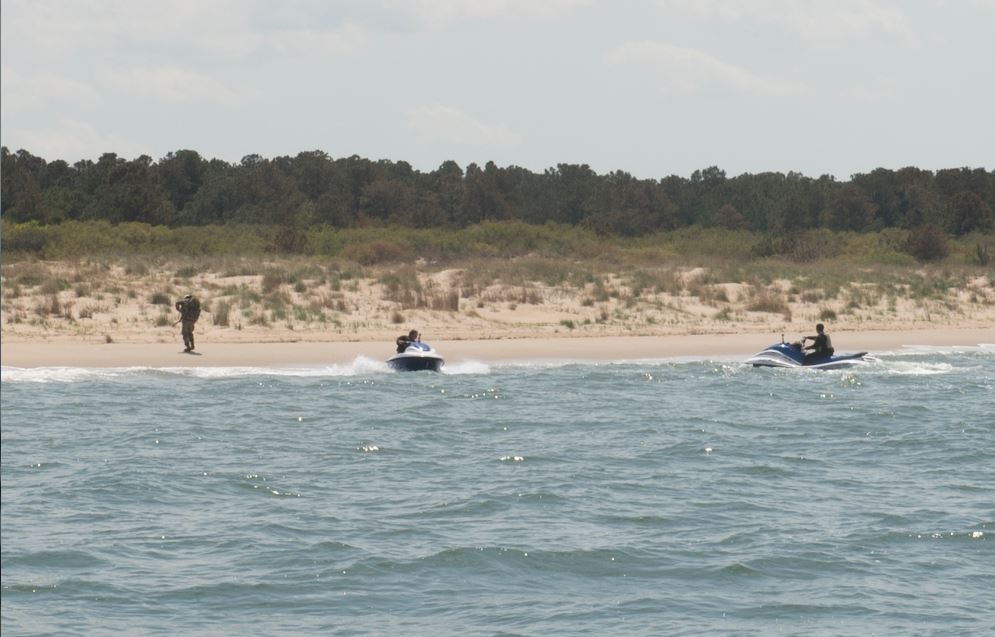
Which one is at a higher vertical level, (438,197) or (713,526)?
(438,197)

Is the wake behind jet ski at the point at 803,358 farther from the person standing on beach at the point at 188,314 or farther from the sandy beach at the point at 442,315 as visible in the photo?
the person standing on beach at the point at 188,314

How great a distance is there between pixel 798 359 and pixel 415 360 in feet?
27.6

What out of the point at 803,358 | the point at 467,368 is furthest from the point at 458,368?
the point at 803,358

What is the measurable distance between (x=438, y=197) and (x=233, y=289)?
45.8 meters

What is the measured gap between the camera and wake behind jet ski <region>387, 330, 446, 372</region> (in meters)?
27.7

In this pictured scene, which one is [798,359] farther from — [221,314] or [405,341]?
[221,314]

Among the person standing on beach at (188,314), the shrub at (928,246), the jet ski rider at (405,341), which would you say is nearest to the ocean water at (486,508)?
the jet ski rider at (405,341)

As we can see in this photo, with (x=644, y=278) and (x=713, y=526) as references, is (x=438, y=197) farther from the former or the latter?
(x=713, y=526)

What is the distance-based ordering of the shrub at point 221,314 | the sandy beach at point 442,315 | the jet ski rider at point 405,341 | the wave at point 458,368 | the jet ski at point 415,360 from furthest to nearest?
the shrub at point 221,314 → the sandy beach at point 442,315 → the jet ski rider at point 405,341 → the jet ski at point 415,360 → the wave at point 458,368

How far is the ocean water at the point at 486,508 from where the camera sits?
11.6 metres

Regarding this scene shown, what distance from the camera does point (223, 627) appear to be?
1093 centimetres

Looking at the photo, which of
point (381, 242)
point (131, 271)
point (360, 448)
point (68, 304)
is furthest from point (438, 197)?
point (360, 448)

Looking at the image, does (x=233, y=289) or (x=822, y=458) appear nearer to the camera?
(x=822, y=458)

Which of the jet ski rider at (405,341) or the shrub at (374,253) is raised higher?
the shrub at (374,253)
